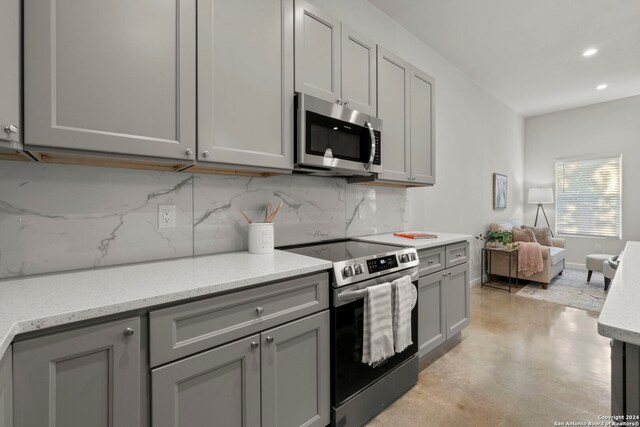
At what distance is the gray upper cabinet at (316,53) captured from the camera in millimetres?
1726

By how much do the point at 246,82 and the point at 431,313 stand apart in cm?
200

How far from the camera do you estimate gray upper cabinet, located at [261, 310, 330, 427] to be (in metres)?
1.27

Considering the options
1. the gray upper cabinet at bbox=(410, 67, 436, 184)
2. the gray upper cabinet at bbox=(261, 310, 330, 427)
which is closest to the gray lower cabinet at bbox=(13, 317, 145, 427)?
the gray upper cabinet at bbox=(261, 310, 330, 427)

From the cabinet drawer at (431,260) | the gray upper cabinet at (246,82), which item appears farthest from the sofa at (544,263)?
the gray upper cabinet at (246,82)

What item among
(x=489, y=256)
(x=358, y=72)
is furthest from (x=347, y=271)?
(x=489, y=256)

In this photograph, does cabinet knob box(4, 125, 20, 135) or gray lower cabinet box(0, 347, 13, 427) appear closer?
gray lower cabinet box(0, 347, 13, 427)

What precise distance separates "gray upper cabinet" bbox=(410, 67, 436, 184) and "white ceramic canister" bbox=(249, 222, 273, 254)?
149cm

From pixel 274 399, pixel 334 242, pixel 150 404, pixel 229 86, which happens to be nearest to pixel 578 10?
pixel 334 242

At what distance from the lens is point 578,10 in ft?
9.41

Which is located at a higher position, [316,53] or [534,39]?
[534,39]

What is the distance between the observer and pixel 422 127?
A: 2707 millimetres

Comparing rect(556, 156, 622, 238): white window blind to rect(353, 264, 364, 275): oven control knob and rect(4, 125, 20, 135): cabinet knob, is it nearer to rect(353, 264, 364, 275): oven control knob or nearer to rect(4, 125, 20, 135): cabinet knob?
rect(353, 264, 364, 275): oven control knob

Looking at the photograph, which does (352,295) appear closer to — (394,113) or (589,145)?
(394,113)

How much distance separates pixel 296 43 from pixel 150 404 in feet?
5.95
